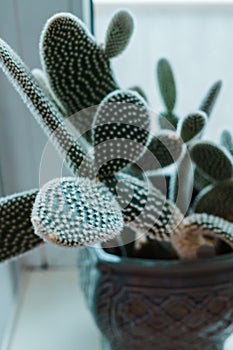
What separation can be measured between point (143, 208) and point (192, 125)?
89 millimetres

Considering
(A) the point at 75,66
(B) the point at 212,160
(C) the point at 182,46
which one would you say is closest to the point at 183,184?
(B) the point at 212,160

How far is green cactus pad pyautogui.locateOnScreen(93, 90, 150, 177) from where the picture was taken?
0.44 meters

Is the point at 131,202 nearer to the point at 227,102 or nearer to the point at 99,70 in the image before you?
the point at 99,70

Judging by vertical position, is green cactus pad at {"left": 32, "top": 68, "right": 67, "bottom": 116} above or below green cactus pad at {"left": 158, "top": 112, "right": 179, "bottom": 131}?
above

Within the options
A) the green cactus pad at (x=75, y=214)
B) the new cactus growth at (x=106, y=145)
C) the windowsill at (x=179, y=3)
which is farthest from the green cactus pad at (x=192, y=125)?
the windowsill at (x=179, y=3)

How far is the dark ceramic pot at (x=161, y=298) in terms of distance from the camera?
484 mm

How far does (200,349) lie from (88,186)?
241mm

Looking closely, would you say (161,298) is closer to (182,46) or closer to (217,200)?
(217,200)

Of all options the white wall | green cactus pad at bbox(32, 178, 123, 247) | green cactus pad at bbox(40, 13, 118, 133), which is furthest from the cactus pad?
the white wall

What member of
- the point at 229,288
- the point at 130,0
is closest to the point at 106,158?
the point at 229,288

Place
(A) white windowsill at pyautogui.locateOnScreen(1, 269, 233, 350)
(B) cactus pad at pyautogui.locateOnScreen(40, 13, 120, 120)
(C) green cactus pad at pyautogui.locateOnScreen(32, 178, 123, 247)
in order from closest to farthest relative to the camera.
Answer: (C) green cactus pad at pyautogui.locateOnScreen(32, 178, 123, 247) < (B) cactus pad at pyautogui.locateOnScreen(40, 13, 120, 120) < (A) white windowsill at pyautogui.locateOnScreen(1, 269, 233, 350)

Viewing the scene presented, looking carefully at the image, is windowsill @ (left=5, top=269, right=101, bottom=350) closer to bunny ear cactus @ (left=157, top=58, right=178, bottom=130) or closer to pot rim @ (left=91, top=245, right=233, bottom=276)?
pot rim @ (left=91, top=245, right=233, bottom=276)

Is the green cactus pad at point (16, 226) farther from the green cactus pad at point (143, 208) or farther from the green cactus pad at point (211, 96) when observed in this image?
the green cactus pad at point (211, 96)

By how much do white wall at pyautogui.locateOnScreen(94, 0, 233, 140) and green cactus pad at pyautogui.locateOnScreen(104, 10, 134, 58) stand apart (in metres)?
0.20
